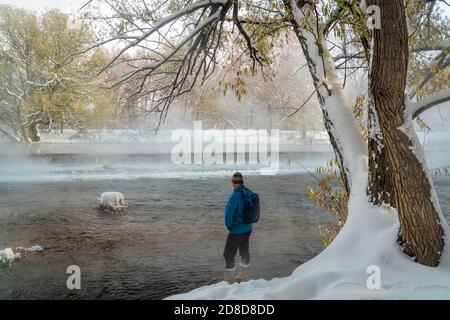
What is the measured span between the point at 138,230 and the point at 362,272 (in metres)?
11.2

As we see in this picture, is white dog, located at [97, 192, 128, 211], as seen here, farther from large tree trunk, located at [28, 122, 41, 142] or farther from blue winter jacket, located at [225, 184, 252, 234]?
large tree trunk, located at [28, 122, 41, 142]

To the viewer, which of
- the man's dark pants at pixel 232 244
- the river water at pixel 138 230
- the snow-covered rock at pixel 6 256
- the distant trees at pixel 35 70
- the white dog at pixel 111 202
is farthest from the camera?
the distant trees at pixel 35 70

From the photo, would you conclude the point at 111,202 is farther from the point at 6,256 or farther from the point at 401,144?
the point at 401,144

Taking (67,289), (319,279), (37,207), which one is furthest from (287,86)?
(319,279)

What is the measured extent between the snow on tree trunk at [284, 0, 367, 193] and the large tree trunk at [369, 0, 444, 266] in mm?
725

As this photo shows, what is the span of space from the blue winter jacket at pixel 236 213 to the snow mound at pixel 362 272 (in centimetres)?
200

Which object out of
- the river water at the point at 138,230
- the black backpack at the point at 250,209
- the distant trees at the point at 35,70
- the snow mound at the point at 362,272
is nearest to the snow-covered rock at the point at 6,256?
the river water at the point at 138,230

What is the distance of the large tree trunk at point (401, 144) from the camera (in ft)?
14.3

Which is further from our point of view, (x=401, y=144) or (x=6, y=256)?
(x=6, y=256)

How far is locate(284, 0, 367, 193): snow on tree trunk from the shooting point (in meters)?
5.31

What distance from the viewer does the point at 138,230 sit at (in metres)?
14.5

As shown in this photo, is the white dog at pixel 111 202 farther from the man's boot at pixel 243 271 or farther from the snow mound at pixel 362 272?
the snow mound at pixel 362 272

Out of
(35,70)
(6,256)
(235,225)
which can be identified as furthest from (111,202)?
(35,70)

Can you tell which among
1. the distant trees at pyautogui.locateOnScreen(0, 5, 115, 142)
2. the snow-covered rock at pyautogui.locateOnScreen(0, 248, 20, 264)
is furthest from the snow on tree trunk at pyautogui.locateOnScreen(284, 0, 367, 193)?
the distant trees at pyautogui.locateOnScreen(0, 5, 115, 142)
